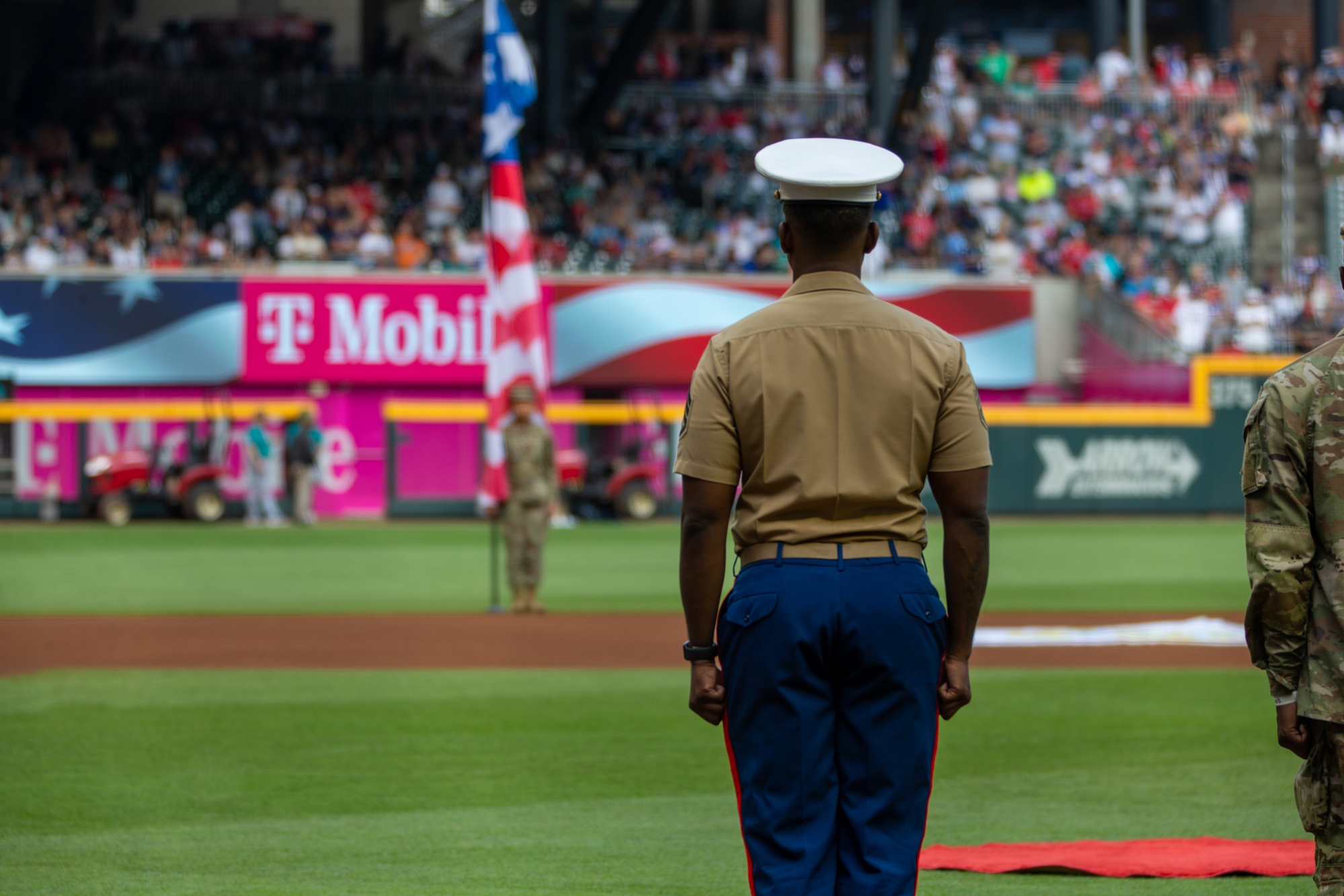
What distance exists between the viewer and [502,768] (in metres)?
8.14

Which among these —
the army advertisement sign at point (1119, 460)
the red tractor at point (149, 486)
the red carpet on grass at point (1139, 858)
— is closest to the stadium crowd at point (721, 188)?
the army advertisement sign at point (1119, 460)

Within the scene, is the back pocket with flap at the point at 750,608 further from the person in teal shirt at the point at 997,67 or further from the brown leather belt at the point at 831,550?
the person in teal shirt at the point at 997,67

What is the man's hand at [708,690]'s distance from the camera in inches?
153

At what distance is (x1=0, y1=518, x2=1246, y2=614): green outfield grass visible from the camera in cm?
1644

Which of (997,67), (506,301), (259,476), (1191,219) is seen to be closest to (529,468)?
(506,301)

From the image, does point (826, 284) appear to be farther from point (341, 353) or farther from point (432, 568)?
point (341, 353)

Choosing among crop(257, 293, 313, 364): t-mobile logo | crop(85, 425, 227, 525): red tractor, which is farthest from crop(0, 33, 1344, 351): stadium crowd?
crop(85, 425, 227, 525): red tractor

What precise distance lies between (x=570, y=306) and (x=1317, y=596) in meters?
27.4

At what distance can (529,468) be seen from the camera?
1508 centimetres

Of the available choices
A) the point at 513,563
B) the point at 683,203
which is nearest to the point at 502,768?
the point at 513,563

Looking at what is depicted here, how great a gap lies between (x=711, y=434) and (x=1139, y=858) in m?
3.26

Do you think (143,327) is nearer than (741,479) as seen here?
No

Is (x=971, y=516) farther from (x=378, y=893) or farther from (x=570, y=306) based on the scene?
(x=570, y=306)

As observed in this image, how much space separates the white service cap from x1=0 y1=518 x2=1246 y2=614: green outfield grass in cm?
1206
